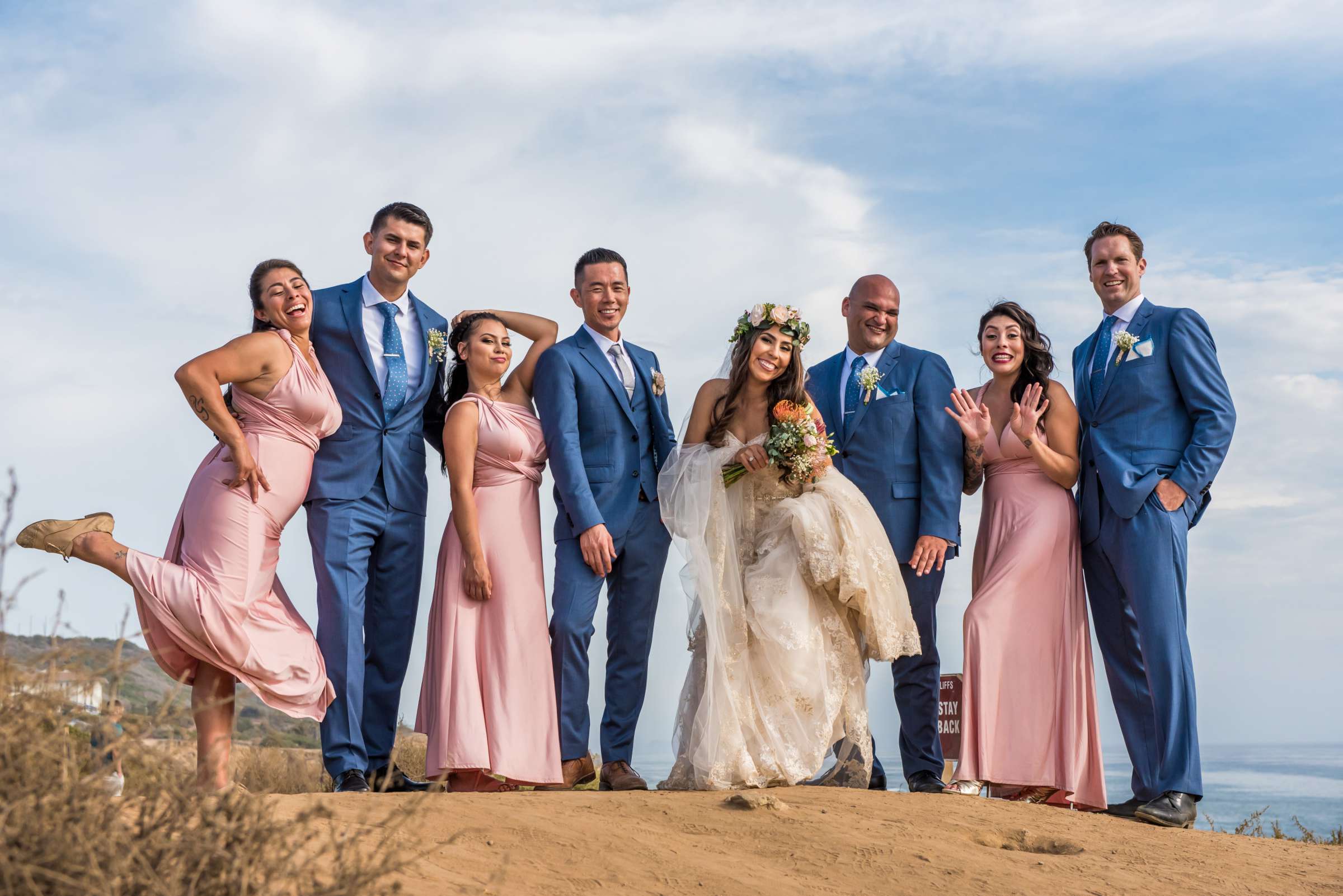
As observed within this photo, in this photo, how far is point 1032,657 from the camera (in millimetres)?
6609

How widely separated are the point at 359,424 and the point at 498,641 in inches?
51.5

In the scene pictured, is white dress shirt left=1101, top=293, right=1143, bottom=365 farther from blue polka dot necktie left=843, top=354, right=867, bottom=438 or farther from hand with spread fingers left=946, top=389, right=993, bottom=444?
blue polka dot necktie left=843, top=354, right=867, bottom=438

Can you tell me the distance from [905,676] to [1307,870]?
2.06 m

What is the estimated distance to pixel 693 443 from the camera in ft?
21.6

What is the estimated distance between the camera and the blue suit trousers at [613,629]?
20.5 feet

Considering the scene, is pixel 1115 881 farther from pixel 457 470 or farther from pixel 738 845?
pixel 457 470

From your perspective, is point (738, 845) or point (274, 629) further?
point (274, 629)

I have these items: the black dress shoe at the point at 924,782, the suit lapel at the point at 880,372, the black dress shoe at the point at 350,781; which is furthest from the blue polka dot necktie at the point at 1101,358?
the black dress shoe at the point at 350,781

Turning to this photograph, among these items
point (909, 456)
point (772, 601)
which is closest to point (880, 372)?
point (909, 456)

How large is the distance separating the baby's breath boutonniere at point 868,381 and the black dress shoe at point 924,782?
2.04m

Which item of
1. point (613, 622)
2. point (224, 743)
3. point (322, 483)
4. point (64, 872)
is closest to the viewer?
point (64, 872)

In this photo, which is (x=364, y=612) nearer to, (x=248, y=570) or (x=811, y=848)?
(x=248, y=570)

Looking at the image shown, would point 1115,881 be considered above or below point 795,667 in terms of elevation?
below

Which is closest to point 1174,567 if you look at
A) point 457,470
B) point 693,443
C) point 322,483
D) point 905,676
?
point 905,676
